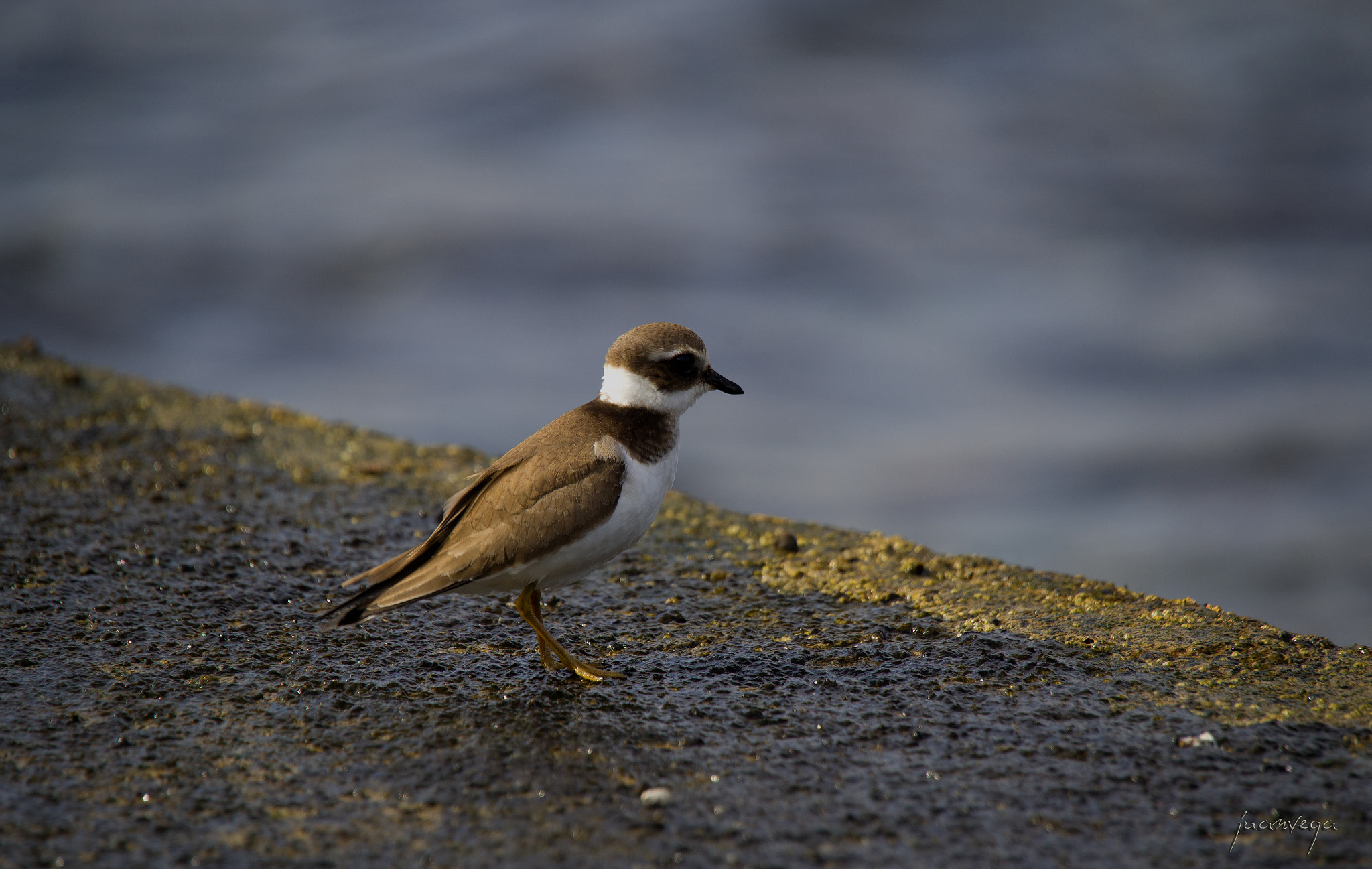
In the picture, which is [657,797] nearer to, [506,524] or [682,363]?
[506,524]

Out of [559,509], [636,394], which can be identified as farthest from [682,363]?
[559,509]

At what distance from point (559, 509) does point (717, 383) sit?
1219mm

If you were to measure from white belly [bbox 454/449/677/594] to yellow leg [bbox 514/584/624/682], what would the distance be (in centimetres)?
6

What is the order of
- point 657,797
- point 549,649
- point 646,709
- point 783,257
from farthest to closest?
point 783,257
point 549,649
point 646,709
point 657,797

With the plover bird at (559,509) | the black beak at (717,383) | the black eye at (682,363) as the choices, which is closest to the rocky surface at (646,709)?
the plover bird at (559,509)

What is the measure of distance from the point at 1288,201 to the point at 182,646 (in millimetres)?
12373

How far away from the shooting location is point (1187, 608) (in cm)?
452

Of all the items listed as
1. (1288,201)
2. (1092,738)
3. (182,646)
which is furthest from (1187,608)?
(1288,201)

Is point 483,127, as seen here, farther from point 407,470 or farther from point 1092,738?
point 1092,738

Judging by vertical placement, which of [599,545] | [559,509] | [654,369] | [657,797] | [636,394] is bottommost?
[657,797]

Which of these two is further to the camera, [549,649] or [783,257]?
[783,257]

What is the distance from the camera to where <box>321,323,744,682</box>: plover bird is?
4.09 m

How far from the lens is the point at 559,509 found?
4.15 m
